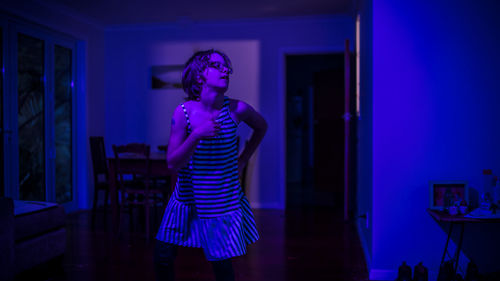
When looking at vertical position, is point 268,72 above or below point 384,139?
above

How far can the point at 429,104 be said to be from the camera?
262 centimetres

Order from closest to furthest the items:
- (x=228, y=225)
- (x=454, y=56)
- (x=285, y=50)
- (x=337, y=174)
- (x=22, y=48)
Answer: (x=228, y=225) → (x=454, y=56) → (x=22, y=48) → (x=285, y=50) → (x=337, y=174)

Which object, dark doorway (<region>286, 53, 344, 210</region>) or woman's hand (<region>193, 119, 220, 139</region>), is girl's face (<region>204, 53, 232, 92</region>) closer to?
woman's hand (<region>193, 119, 220, 139</region>)

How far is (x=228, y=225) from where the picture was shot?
4.65 feet

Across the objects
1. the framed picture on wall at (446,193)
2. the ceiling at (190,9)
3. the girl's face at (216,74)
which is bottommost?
the framed picture on wall at (446,193)

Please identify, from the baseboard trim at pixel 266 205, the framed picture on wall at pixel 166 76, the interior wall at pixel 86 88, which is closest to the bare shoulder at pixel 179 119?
the interior wall at pixel 86 88

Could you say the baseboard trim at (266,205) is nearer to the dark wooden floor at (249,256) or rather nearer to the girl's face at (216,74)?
the dark wooden floor at (249,256)

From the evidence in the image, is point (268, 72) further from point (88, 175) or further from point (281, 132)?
point (88, 175)

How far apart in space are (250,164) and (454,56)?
3.36 meters

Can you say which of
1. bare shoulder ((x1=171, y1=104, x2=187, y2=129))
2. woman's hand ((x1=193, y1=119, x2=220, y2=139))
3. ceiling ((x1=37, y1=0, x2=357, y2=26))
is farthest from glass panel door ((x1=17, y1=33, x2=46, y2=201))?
woman's hand ((x1=193, y1=119, x2=220, y2=139))

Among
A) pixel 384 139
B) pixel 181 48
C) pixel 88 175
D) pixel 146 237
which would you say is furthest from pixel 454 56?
pixel 88 175

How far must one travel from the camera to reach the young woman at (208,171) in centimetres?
140

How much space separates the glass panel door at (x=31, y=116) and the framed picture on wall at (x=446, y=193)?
399 centimetres

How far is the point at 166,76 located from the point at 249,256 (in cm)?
324
